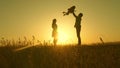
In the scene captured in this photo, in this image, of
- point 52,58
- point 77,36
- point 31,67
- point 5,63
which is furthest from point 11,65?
point 77,36

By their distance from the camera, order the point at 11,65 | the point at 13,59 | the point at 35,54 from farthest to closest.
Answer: the point at 35,54 < the point at 13,59 < the point at 11,65

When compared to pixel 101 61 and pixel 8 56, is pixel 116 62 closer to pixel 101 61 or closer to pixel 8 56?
pixel 101 61

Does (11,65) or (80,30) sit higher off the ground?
(80,30)

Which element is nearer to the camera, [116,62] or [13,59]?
[116,62]

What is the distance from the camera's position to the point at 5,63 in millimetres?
9812

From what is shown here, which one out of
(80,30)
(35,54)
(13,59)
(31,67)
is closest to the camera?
(31,67)

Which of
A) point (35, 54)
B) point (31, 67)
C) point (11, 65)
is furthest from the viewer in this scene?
point (35, 54)

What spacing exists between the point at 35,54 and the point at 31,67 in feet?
8.92

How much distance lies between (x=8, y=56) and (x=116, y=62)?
3486mm

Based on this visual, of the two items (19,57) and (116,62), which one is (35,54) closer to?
(19,57)

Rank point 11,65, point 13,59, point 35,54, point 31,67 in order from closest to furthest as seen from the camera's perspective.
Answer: point 31,67 → point 11,65 → point 13,59 → point 35,54

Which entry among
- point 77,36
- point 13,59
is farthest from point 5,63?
point 77,36

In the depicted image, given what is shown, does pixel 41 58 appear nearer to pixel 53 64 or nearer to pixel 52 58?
pixel 52 58

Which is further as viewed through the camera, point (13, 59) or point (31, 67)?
point (13, 59)
